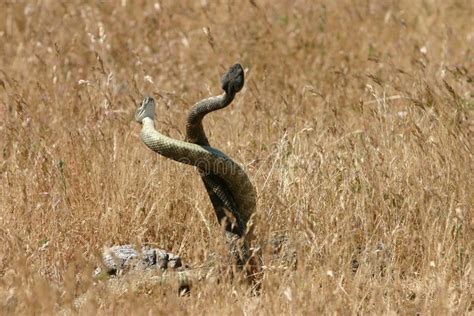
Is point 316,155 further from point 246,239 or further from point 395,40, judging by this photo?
point 395,40

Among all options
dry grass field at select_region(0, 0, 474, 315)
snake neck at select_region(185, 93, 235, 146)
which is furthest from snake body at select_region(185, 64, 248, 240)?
dry grass field at select_region(0, 0, 474, 315)

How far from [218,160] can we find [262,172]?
95 cm

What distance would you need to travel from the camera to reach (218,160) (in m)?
4.38

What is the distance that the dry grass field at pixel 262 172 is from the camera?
13.7ft

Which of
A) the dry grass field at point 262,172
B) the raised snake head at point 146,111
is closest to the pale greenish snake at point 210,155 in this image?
the raised snake head at point 146,111

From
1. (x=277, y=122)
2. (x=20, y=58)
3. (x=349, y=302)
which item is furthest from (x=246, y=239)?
(x=20, y=58)

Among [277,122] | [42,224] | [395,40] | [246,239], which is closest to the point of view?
[246,239]

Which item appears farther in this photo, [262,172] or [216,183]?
[262,172]

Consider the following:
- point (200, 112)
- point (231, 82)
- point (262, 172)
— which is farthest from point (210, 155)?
point (262, 172)

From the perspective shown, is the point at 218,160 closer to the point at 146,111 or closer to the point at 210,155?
the point at 210,155

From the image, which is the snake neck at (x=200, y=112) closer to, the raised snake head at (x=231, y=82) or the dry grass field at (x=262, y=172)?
the raised snake head at (x=231, y=82)

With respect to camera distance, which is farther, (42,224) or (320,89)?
(320,89)

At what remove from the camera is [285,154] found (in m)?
5.35

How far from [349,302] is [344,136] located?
1.58 metres
